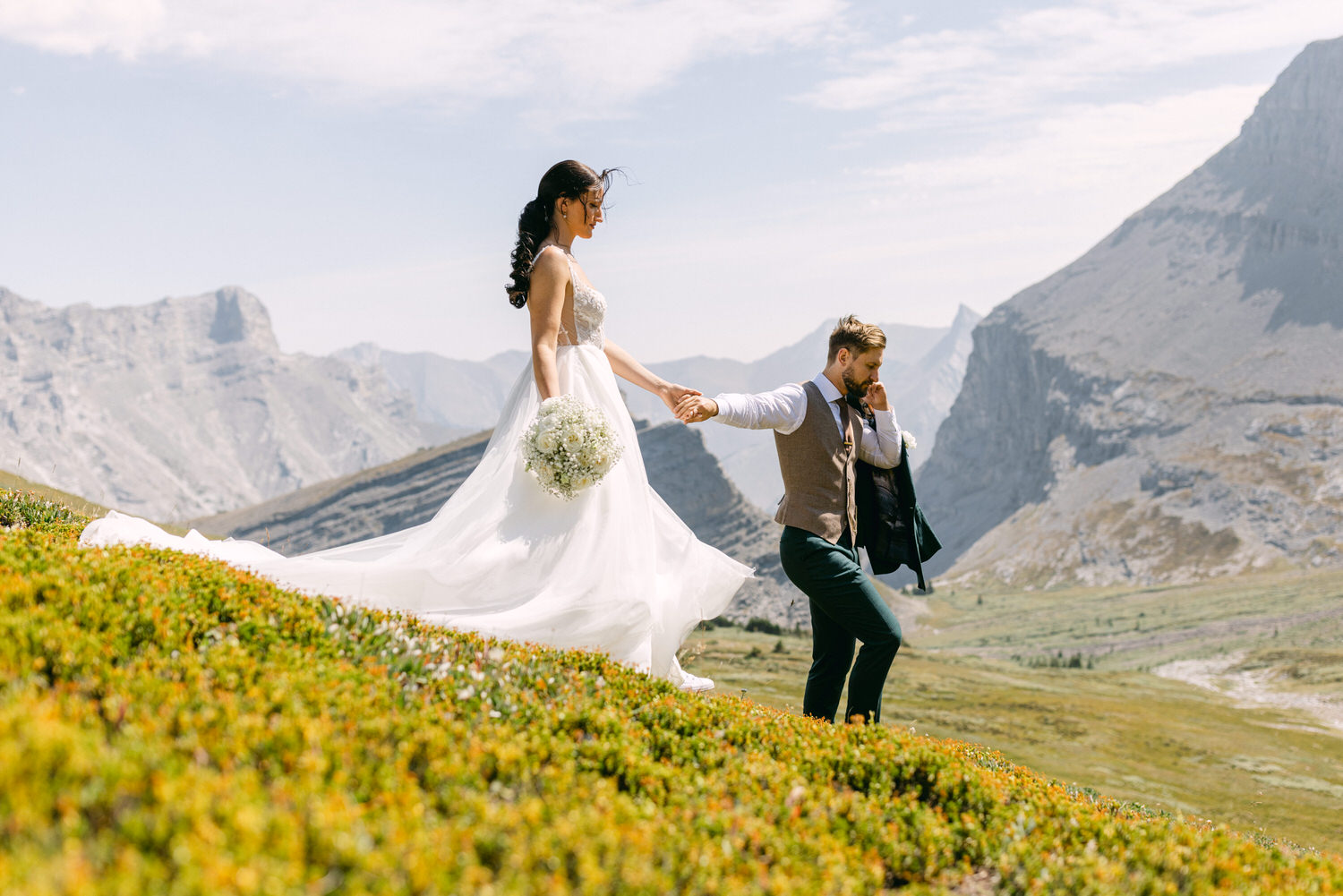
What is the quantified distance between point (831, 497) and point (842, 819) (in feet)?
11.6

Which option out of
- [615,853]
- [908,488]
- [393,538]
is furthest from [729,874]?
[393,538]

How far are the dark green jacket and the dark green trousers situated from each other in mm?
346

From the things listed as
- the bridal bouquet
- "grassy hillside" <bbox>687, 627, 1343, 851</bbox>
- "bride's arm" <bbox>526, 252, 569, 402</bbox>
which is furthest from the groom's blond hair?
"grassy hillside" <bbox>687, 627, 1343, 851</bbox>

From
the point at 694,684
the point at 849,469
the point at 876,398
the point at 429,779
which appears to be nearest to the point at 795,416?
the point at 849,469

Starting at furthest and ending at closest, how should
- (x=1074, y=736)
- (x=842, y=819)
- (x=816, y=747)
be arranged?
(x=1074, y=736) → (x=816, y=747) → (x=842, y=819)

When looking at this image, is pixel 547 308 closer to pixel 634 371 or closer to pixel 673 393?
pixel 634 371

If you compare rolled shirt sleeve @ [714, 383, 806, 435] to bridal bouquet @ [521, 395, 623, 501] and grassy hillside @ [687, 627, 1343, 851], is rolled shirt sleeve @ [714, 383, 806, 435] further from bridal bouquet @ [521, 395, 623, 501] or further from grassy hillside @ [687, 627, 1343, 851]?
grassy hillside @ [687, 627, 1343, 851]

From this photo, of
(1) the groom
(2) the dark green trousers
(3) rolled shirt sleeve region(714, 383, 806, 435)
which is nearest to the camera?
(2) the dark green trousers

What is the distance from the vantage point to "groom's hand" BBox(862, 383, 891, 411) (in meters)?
9.27

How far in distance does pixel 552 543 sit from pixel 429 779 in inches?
171

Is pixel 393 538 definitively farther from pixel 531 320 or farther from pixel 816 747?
pixel 816 747

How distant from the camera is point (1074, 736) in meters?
49.0

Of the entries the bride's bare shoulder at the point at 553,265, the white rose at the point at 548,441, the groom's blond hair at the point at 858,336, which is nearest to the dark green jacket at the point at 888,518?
the groom's blond hair at the point at 858,336

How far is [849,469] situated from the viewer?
906 cm
